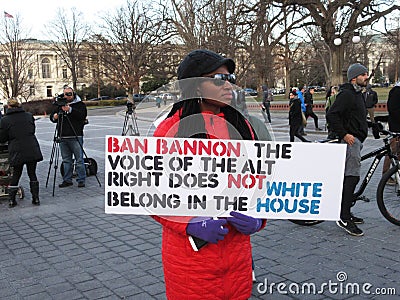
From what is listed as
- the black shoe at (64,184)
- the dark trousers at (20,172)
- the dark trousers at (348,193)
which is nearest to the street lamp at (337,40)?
the black shoe at (64,184)

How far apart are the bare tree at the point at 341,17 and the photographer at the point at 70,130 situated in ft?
61.1

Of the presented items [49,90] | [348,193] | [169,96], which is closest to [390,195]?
[348,193]

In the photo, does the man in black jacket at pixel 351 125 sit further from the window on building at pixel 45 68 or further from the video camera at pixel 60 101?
the window on building at pixel 45 68

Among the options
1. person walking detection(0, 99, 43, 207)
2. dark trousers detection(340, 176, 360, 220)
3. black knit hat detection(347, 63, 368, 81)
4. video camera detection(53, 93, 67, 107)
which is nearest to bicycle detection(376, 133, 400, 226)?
dark trousers detection(340, 176, 360, 220)

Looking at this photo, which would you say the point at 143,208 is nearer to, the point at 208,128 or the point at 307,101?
the point at 208,128

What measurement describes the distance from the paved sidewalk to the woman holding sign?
A: 2.99ft

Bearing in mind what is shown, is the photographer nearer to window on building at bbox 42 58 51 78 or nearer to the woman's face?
the woman's face

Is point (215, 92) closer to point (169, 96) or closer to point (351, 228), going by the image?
point (169, 96)

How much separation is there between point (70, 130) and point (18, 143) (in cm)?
158

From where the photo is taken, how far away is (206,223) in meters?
2.11

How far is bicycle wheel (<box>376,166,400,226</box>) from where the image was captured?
5535mm

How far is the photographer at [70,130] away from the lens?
28.9ft

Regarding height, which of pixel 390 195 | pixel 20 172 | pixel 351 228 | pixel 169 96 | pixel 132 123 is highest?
pixel 169 96

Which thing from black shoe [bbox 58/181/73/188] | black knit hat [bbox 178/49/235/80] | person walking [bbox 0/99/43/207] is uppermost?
A: black knit hat [bbox 178/49/235/80]
